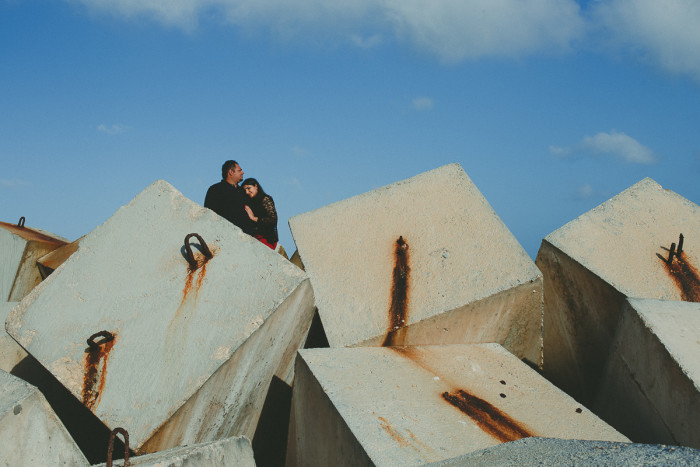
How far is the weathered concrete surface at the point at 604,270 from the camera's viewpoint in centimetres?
252

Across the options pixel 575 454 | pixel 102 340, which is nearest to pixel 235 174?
pixel 102 340

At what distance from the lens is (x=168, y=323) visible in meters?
2.05

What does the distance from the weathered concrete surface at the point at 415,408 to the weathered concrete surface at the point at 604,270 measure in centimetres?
60

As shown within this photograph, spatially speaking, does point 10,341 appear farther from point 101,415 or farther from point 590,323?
point 590,323

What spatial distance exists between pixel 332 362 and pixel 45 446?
2.98ft

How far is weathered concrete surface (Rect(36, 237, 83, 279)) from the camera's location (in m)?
3.77

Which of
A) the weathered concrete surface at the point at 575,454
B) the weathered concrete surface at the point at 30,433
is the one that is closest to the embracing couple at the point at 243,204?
the weathered concrete surface at the point at 30,433

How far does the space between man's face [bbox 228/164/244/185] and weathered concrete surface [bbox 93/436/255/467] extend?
268cm

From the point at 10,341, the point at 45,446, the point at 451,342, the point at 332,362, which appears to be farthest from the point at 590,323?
the point at 10,341

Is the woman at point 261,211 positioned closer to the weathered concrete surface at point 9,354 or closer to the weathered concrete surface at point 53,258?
the weathered concrete surface at point 53,258

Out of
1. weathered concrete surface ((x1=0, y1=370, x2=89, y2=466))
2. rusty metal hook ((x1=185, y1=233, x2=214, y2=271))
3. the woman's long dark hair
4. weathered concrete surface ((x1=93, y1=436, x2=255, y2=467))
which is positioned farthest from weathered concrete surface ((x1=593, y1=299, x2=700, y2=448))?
the woman's long dark hair

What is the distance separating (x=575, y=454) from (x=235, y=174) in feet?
10.8

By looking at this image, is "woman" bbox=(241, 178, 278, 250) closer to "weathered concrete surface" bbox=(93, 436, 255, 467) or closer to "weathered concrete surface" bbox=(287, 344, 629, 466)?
"weathered concrete surface" bbox=(287, 344, 629, 466)

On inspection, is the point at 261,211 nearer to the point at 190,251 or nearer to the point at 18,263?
the point at 18,263
